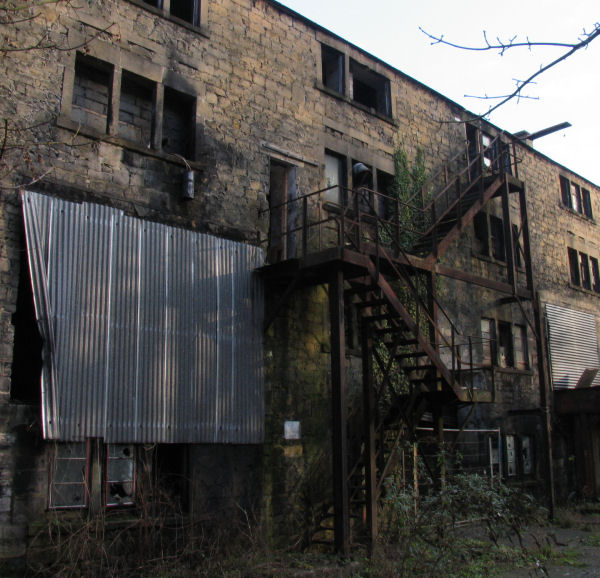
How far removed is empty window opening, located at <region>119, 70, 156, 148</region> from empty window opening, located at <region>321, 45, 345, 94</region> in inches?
184

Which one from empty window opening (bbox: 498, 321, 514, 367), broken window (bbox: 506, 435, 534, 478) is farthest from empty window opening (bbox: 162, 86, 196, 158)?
broken window (bbox: 506, 435, 534, 478)

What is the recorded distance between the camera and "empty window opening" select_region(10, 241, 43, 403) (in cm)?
865

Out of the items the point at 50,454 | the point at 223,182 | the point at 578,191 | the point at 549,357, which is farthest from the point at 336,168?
the point at 578,191

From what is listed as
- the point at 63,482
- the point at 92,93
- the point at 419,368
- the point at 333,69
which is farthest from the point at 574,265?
the point at 63,482

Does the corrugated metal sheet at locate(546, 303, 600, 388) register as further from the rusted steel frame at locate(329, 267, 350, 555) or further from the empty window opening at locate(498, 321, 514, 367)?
the rusted steel frame at locate(329, 267, 350, 555)

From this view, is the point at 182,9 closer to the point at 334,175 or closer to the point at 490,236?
the point at 334,175

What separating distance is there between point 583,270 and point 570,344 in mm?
3428

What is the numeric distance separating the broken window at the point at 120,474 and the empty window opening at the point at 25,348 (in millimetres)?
1370

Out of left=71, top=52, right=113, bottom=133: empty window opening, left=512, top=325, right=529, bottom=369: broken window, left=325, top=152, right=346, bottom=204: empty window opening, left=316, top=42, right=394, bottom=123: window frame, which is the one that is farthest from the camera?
left=512, top=325, right=529, bottom=369: broken window

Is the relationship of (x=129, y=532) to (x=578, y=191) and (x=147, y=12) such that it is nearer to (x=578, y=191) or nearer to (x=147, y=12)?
(x=147, y=12)

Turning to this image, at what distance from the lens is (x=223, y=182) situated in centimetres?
1109

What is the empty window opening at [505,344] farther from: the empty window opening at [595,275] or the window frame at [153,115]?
the window frame at [153,115]

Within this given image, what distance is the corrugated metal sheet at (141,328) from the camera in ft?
27.8

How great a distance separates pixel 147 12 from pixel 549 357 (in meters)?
14.3
